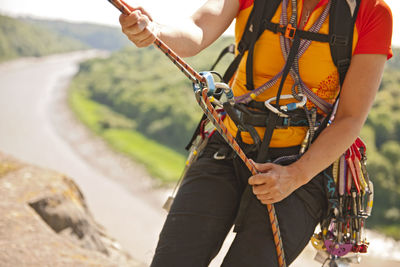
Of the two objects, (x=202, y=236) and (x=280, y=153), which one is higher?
(x=280, y=153)

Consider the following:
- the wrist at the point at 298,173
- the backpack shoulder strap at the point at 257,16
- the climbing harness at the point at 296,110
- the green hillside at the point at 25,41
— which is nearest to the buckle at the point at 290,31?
the climbing harness at the point at 296,110

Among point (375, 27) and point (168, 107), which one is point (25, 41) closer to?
point (168, 107)

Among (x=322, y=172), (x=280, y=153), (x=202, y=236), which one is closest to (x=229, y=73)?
(x=280, y=153)

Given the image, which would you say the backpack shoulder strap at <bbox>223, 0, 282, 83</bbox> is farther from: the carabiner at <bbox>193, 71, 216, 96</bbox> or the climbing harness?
the carabiner at <bbox>193, 71, 216, 96</bbox>

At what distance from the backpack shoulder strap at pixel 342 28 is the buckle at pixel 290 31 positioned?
15 centimetres

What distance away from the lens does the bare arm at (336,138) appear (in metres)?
1.66

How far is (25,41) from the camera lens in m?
45.0

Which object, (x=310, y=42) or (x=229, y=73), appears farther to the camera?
(x=229, y=73)

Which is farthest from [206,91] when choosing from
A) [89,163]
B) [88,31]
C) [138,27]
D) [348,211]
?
[88,31]

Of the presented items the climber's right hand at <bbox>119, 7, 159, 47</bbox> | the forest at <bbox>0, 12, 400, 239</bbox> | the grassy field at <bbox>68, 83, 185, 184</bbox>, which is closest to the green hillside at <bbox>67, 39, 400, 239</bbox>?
the forest at <bbox>0, 12, 400, 239</bbox>

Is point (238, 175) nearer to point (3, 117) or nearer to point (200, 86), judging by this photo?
point (200, 86)

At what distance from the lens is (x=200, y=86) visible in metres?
1.59

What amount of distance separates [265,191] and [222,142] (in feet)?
1.25

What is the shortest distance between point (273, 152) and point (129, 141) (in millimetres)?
24987
